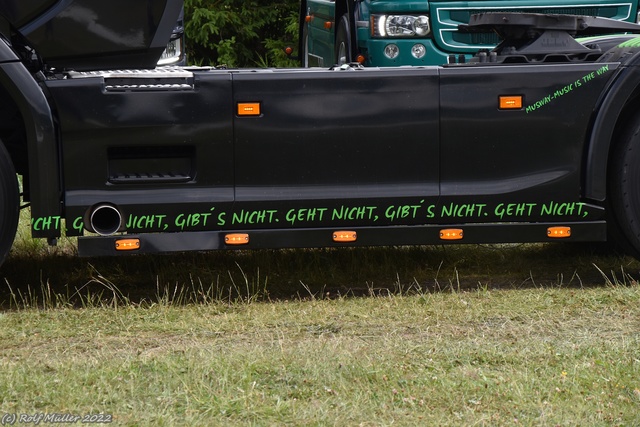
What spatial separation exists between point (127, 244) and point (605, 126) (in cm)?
260

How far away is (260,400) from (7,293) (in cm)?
281

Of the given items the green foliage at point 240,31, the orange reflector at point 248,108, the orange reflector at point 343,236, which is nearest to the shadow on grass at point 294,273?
the orange reflector at point 343,236

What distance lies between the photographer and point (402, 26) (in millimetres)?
7898

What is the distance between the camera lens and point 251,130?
6039mm

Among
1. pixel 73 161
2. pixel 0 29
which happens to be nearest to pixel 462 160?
pixel 73 161

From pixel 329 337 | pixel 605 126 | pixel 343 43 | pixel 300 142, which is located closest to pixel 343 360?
pixel 329 337

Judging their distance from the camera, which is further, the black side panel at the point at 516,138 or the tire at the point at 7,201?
the black side panel at the point at 516,138

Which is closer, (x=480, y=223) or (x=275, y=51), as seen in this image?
(x=480, y=223)

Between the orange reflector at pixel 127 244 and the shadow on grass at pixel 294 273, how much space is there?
0.39 m

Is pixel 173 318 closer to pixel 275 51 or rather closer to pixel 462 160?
pixel 462 160

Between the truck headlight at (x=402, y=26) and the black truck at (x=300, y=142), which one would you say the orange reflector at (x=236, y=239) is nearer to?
the black truck at (x=300, y=142)

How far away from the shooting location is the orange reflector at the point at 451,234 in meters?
6.27

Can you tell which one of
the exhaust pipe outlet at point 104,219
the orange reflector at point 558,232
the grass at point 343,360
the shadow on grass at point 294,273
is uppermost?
the exhaust pipe outlet at point 104,219

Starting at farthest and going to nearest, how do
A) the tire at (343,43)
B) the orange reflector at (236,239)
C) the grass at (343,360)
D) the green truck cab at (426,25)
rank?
the tire at (343,43) → the green truck cab at (426,25) → the orange reflector at (236,239) → the grass at (343,360)
